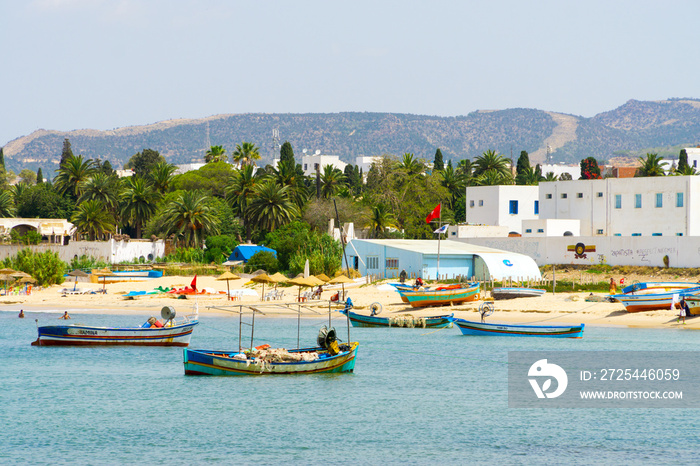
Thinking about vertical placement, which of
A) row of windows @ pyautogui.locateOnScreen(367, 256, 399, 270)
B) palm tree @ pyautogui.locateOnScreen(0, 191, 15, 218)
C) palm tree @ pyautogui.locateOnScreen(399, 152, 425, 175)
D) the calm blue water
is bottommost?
the calm blue water

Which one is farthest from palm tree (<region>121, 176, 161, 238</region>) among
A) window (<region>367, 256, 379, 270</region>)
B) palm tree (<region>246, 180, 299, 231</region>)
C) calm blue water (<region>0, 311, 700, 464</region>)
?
calm blue water (<region>0, 311, 700, 464</region>)

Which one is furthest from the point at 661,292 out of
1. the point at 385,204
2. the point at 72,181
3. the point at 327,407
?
the point at 72,181

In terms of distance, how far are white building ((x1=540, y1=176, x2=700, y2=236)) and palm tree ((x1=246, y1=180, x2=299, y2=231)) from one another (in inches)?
1180

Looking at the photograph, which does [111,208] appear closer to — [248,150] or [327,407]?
[248,150]

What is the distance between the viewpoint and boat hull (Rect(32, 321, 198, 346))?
4347cm

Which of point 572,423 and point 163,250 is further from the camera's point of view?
point 163,250

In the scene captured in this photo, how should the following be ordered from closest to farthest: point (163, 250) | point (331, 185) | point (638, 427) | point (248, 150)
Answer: point (638, 427) → point (163, 250) → point (331, 185) → point (248, 150)

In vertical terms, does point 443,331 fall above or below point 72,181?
below

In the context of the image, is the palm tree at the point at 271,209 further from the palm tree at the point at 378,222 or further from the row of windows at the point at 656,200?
the row of windows at the point at 656,200

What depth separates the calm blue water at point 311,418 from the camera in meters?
24.1

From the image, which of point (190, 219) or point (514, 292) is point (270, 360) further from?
point (190, 219)

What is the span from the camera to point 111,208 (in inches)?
4259

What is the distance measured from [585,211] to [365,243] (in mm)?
22797

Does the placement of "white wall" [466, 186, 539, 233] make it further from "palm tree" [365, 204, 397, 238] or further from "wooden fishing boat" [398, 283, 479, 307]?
"wooden fishing boat" [398, 283, 479, 307]
